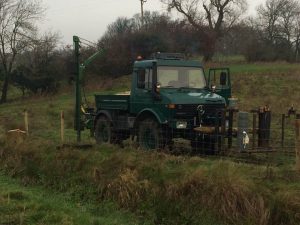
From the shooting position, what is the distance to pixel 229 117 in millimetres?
12516

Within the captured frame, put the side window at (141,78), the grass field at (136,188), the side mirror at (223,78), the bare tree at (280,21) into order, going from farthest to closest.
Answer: the bare tree at (280,21), the side mirror at (223,78), the side window at (141,78), the grass field at (136,188)

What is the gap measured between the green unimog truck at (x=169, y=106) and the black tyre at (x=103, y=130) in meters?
0.05

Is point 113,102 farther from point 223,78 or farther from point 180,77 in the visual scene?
point 223,78

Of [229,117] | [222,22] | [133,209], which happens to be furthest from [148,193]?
[222,22]

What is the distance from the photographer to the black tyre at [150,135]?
13.4 metres

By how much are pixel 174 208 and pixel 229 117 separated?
4057 millimetres

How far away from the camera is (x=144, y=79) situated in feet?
47.0

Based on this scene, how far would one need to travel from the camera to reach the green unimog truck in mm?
13283

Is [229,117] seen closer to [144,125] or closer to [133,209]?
[144,125]

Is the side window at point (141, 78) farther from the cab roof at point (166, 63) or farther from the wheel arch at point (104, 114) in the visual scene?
the wheel arch at point (104, 114)

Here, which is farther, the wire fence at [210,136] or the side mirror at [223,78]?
the side mirror at [223,78]

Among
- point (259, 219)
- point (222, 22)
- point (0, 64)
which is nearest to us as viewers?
point (259, 219)

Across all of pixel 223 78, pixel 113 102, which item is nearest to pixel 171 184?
pixel 223 78

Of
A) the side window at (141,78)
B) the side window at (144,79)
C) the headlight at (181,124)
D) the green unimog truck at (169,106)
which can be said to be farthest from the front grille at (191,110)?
the side window at (141,78)
